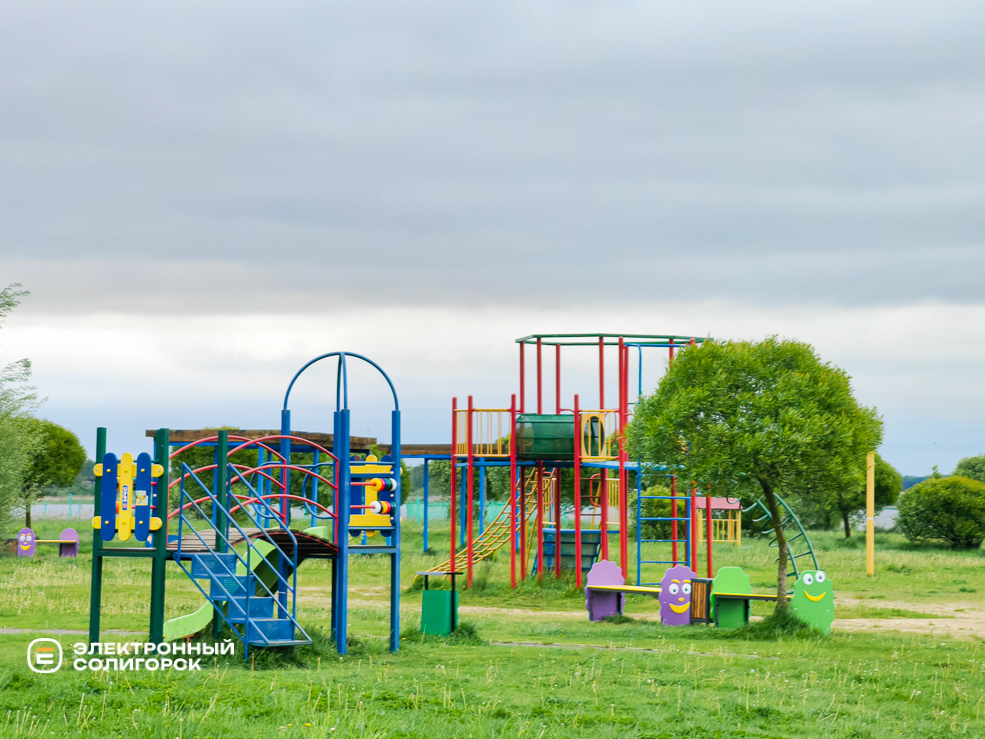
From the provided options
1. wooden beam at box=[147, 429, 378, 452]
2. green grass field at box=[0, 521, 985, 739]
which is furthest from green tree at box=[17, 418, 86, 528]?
green grass field at box=[0, 521, 985, 739]

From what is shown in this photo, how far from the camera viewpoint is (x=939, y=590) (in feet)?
85.8

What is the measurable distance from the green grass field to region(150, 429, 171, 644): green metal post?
2.82ft

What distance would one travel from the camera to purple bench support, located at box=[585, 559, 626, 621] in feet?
67.7

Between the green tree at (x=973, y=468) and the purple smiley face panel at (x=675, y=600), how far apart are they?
36.4m

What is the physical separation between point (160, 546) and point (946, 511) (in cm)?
3314

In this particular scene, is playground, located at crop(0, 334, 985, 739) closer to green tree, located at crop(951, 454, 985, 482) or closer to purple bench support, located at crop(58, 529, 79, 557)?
purple bench support, located at crop(58, 529, 79, 557)

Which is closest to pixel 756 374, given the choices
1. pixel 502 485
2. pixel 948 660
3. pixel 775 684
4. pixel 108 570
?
pixel 948 660

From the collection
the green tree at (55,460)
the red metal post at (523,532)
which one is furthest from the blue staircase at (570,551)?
the green tree at (55,460)

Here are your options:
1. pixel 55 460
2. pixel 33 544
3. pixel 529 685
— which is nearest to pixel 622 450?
pixel 529 685

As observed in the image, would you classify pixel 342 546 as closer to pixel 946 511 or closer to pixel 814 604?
pixel 814 604

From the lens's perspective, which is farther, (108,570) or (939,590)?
(108,570)

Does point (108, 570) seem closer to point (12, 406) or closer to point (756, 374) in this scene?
point (12, 406)

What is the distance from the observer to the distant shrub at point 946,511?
38094 millimetres

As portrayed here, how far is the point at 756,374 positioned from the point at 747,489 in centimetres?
192
